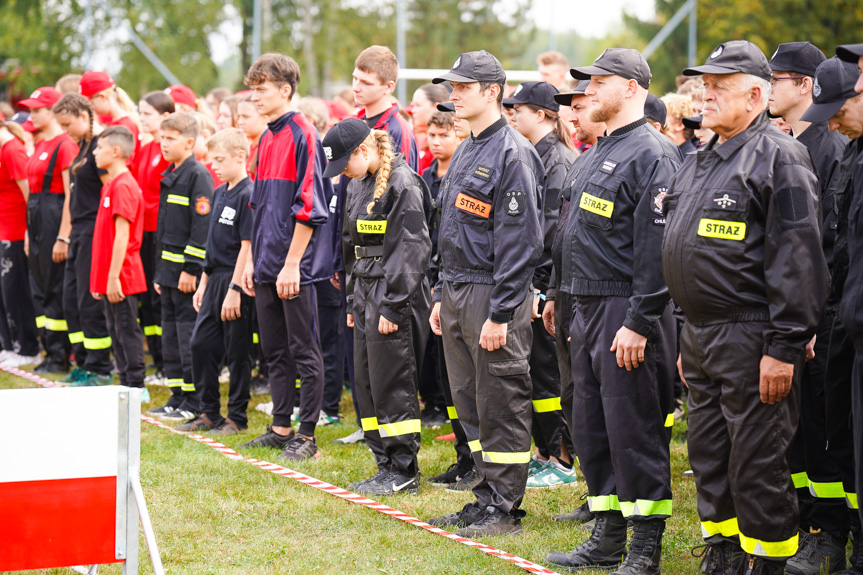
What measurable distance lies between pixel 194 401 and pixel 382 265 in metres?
2.96

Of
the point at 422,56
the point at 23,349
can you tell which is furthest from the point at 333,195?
the point at 422,56

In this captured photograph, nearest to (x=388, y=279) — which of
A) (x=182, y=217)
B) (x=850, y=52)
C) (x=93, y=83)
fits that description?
(x=850, y=52)

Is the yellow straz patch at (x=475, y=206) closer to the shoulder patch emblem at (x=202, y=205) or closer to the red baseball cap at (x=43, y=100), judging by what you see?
the shoulder patch emblem at (x=202, y=205)

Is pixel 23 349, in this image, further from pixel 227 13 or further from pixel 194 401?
pixel 227 13

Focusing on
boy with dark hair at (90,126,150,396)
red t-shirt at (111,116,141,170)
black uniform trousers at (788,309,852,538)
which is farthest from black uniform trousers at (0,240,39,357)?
black uniform trousers at (788,309,852,538)

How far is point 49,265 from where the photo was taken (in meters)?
10.2

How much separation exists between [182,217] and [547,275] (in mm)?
3743

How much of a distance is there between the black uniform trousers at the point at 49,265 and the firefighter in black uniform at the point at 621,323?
710 cm

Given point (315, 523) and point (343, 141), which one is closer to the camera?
point (315, 523)

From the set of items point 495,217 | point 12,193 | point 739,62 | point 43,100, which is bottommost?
point 12,193

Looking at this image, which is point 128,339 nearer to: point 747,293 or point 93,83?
point 93,83

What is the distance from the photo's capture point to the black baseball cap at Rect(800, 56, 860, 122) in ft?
14.1

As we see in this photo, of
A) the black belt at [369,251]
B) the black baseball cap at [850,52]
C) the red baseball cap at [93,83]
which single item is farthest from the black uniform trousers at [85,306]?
the black baseball cap at [850,52]

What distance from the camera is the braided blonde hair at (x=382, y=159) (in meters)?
6.08
